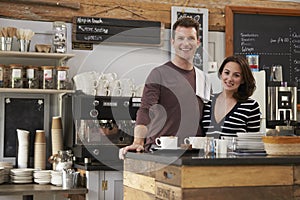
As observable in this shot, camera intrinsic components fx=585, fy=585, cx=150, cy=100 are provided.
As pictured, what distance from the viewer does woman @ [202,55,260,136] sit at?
3.20m

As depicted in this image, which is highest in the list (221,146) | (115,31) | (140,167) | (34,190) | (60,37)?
(115,31)

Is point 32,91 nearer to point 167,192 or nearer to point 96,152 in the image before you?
point 96,152

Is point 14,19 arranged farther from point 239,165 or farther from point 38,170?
point 239,165

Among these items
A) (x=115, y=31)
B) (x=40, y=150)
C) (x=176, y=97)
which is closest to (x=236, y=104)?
(x=176, y=97)

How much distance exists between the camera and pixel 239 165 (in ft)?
8.14

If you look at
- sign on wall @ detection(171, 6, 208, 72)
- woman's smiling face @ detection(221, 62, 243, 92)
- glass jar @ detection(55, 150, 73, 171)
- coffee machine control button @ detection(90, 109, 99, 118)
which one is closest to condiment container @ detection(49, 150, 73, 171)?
glass jar @ detection(55, 150, 73, 171)

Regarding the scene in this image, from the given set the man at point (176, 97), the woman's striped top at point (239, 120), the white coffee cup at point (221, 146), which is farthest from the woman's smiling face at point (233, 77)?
the white coffee cup at point (221, 146)

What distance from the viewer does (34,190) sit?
4.17 metres

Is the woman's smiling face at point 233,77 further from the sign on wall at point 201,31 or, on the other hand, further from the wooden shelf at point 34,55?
the sign on wall at point 201,31

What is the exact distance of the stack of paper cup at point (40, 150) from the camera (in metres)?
4.78

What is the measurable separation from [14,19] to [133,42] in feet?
3.53

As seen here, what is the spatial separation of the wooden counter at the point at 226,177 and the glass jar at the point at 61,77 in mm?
2215

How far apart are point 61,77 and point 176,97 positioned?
1.58m

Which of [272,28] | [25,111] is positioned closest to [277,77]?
[272,28]
